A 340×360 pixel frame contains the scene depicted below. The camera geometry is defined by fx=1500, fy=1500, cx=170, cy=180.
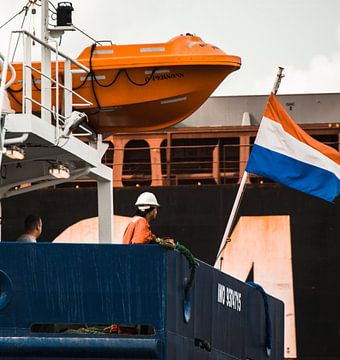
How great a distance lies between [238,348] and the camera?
54.9 feet

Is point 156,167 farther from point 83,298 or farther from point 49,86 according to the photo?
point 83,298

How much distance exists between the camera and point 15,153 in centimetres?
1477

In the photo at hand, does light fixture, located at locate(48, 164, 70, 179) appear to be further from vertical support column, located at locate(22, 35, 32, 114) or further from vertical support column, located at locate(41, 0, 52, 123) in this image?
vertical support column, located at locate(22, 35, 32, 114)

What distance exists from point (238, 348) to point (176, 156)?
42.2 ft

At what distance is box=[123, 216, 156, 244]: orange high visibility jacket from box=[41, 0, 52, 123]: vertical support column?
216 centimetres

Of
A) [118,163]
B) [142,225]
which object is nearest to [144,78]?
[142,225]

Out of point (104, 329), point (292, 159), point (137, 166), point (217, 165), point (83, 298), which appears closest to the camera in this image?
point (83, 298)

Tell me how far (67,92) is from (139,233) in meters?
3.03

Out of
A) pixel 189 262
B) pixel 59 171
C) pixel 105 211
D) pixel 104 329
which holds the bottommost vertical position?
pixel 104 329

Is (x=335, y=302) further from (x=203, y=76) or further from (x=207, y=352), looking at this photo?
(x=207, y=352)

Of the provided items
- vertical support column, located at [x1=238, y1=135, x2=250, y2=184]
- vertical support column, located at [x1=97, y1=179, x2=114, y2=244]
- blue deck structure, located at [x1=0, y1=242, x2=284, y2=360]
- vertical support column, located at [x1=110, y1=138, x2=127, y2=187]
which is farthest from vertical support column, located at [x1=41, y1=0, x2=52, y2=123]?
vertical support column, located at [x1=238, y1=135, x2=250, y2=184]

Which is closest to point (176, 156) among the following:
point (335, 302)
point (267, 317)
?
point (335, 302)

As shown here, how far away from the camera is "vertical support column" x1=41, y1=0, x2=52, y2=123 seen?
15734mm

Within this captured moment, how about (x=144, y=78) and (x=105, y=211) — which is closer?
(x=105, y=211)
